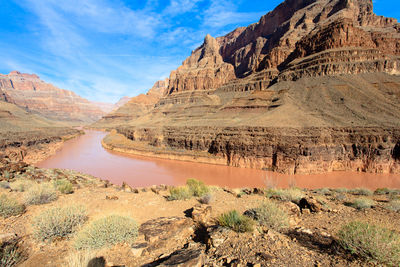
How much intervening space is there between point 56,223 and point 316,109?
34.6 meters

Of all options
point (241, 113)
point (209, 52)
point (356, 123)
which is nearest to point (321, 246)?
point (356, 123)

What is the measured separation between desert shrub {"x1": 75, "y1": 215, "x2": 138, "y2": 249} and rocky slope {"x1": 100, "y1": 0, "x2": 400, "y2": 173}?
1965 centimetres

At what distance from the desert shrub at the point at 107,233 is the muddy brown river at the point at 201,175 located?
11453 mm

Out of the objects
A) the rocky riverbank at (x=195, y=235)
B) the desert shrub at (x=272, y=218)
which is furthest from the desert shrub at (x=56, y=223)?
the desert shrub at (x=272, y=218)

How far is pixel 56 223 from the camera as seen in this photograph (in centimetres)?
427

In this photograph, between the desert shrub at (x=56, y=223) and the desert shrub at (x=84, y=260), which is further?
the desert shrub at (x=56, y=223)

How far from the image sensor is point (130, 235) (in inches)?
163

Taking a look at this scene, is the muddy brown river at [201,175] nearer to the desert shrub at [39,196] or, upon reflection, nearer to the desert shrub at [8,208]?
the desert shrub at [39,196]

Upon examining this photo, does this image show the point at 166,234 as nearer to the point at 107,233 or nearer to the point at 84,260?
the point at 107,233

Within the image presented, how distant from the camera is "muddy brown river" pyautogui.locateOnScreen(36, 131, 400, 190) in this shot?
17.2m

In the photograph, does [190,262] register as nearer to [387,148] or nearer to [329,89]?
[387,148]

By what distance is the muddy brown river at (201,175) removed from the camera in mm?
17219

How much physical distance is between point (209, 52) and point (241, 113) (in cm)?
7939

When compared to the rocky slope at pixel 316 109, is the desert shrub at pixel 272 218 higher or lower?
lower
